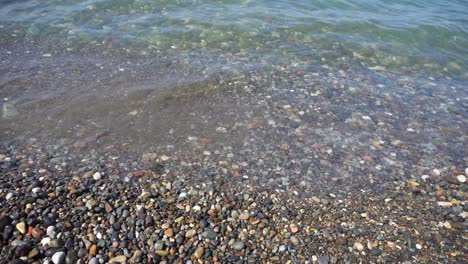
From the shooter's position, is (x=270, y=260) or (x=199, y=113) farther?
(x=199, y=113)

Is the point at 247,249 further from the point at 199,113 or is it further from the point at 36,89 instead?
the point at 36,89

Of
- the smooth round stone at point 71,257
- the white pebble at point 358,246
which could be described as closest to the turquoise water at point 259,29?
the white pebble at point 358,246

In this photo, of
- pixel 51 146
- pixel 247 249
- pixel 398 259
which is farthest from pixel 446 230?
pixel 51 146

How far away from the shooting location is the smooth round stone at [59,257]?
4.66 m

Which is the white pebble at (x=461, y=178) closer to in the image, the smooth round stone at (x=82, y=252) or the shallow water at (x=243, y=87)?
the shallow water at (x=243, y=87)

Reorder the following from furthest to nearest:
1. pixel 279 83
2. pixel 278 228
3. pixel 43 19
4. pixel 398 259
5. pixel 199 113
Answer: pixel 43 19, pixel 279 83, pixel 199 113, pixel 278 228, pixel 398 259

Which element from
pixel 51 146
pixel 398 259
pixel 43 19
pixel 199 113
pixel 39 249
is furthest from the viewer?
pixel 43 19

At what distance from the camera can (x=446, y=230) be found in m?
5.70

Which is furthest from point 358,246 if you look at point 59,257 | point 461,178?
point 59,257

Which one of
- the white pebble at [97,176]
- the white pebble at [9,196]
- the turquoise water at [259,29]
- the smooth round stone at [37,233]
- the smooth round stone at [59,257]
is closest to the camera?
the smooth round stone at [59,257]

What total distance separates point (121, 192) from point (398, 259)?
457 cm

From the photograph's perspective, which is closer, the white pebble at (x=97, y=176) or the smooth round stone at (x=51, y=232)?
the smooth round stone at (x=51, y=232)

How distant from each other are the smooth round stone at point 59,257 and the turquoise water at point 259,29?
8.22 metres

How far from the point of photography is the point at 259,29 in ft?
45.2
